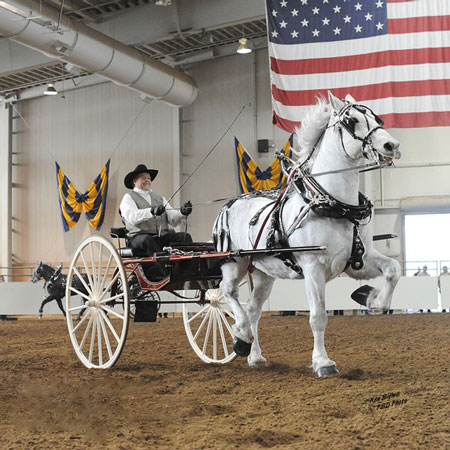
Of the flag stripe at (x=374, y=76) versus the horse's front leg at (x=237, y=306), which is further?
the flag stripe at (x=374, y=76)

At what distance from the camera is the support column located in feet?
72.1

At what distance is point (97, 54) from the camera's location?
568 inches

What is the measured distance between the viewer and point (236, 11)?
14.8m

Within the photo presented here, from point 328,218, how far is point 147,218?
192 cm

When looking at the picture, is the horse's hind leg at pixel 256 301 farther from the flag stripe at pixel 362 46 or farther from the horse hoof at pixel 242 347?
the flag stripe at pixel 362 46

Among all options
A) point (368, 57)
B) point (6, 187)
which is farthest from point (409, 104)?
point (6, 187)

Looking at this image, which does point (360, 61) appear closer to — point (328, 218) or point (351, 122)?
point (351, 122)

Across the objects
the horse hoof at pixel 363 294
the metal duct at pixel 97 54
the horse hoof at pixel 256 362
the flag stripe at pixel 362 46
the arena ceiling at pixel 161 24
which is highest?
the arena ceiling at pixel 161 24

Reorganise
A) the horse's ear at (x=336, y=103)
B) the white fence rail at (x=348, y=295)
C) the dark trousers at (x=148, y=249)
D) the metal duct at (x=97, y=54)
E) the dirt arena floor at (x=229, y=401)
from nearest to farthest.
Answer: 1. the dirt arena floor at (x=229, y=401)
2. the horse's ear at (x=336, y=103)
3. the dark trousers at (x=148, y=249)
4. the metal duct at (x=97, y=54)
5. the white fence rail at (x=348, y=295)

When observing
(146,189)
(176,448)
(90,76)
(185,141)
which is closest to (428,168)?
(185,141)

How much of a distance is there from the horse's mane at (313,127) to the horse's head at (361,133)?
98 mm

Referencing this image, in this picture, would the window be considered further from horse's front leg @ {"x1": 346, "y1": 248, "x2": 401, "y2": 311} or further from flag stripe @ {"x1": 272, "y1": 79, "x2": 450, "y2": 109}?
horse's front leg @ {"x1": 346, "y1": 248, "x2": 401, "y2": 311}

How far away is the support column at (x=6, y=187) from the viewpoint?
2197 cm

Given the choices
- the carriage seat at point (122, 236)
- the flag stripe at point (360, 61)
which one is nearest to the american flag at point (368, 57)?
the flag stripe at point (360, 61)
